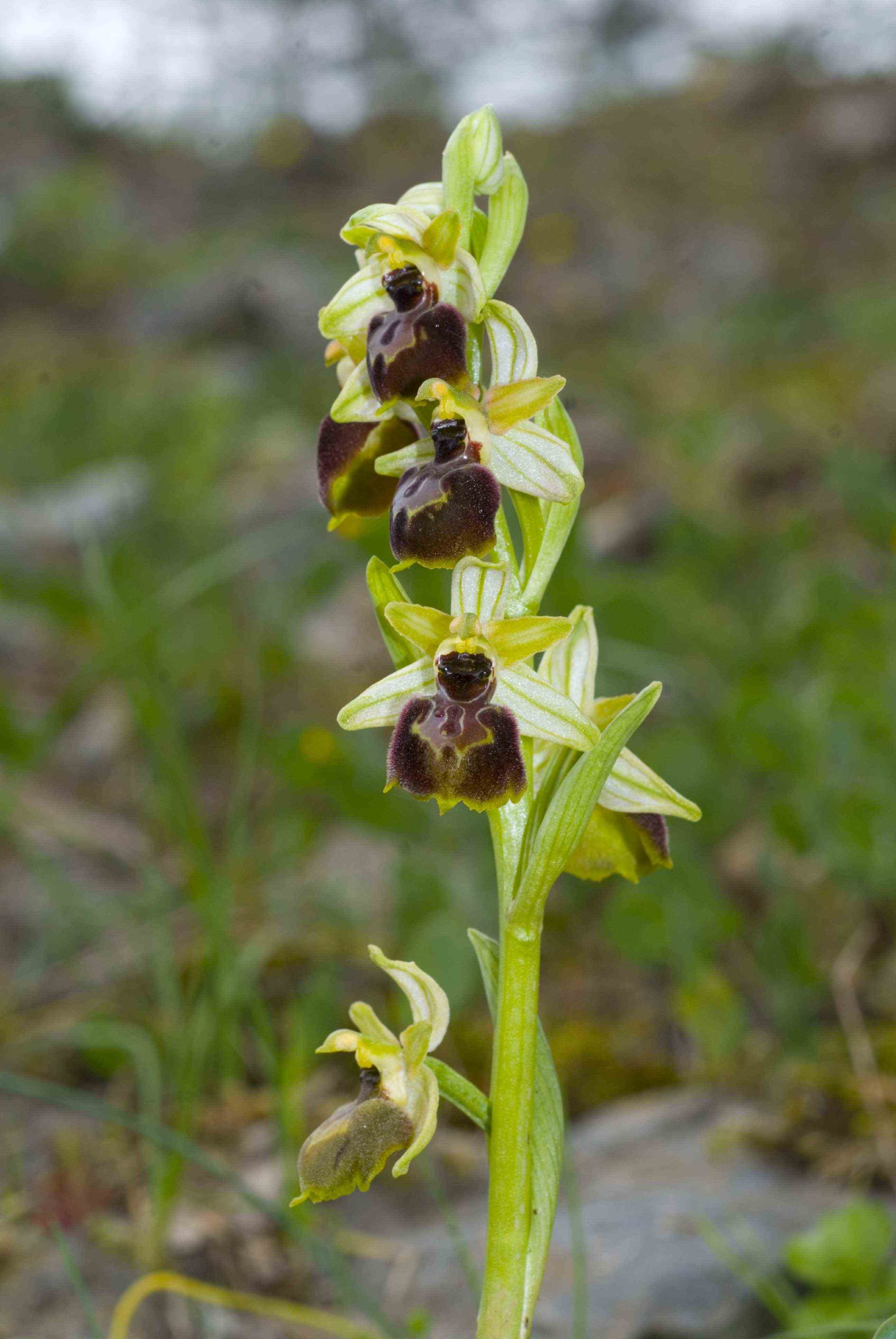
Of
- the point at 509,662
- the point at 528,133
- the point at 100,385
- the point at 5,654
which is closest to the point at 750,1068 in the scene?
the point at 509,662

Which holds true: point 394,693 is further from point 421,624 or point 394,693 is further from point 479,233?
point 479,233

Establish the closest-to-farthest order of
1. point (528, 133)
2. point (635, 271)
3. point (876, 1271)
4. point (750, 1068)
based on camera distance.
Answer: point (876, 1271), point (750, 1068), point (635, 271), point (528, 133)

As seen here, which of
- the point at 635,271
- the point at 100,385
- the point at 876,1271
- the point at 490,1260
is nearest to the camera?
the point at 490,1260

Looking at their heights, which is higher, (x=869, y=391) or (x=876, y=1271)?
(x=869, y=391)

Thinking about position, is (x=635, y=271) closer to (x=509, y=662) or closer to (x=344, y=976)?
(x=344, y=976)

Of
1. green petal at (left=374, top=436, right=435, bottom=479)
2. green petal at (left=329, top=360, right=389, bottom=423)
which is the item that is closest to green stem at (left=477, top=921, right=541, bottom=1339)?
green petal at (left=374, top=436, right=435, bottom=479)

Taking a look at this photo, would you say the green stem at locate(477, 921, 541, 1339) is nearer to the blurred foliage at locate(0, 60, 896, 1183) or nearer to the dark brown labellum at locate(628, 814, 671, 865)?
the dark brown labellum at locate(628, 814, 671, 865)

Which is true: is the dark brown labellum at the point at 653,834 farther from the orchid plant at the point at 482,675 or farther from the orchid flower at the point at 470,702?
the orchid flower at the point at 470,702
